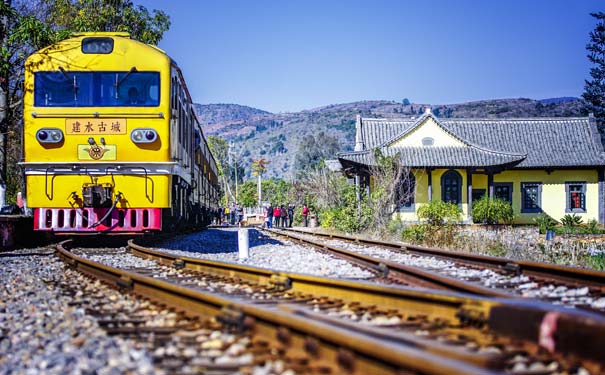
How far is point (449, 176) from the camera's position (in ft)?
113

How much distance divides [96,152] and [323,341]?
904 centimetres

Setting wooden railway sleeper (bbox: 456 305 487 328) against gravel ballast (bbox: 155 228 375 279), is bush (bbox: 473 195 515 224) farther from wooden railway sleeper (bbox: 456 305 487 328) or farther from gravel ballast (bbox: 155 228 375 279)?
wooden railway sleeper (bbox: 456 305 487 328)

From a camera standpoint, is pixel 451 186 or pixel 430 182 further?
pixel 451 186

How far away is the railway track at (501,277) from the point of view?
5840 millimetres

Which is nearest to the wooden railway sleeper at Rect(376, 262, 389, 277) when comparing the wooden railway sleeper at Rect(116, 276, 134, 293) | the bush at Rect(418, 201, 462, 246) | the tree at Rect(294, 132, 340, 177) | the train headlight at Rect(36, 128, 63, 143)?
the wooden railway sleeper at Rect(116, 276, 134, 293)

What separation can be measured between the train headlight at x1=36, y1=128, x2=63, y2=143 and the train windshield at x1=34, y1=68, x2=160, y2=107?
0.45m

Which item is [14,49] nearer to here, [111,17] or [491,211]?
[111,17]

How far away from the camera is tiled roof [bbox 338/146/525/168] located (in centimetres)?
3186

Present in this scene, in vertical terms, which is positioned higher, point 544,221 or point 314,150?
point 314,150

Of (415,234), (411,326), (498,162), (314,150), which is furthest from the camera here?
(314,150)

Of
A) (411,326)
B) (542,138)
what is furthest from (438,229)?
(542,138)

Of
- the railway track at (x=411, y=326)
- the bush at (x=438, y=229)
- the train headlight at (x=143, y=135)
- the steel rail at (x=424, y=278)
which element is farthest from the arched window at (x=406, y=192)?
the railway track at (x=411, y=326)

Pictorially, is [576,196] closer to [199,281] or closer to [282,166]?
[199,281]

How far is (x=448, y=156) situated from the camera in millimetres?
33312
